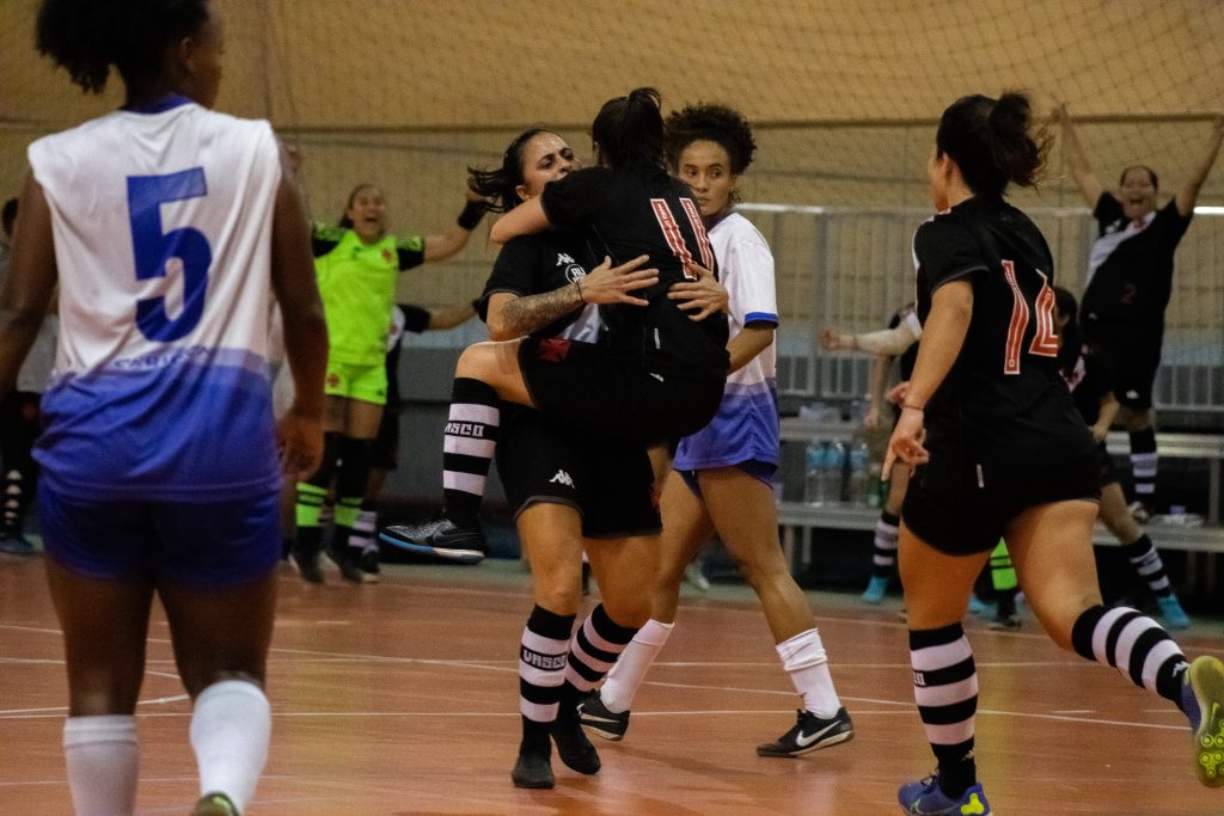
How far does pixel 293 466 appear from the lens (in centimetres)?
372

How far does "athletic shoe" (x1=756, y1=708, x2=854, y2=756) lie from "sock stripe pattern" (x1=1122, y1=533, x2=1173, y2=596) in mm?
5220

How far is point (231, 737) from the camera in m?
3.33

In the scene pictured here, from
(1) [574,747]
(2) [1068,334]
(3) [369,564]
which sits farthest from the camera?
(3) [369,564]

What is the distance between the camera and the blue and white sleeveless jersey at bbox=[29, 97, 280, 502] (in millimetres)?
3295

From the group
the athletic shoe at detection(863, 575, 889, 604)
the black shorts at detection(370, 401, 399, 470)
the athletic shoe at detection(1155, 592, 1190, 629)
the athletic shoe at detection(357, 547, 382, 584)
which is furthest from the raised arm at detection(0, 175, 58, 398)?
the black shorts at detection(370, 401, 399, 470)

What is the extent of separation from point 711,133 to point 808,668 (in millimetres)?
1833

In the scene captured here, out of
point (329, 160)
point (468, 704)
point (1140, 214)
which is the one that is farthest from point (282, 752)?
point (329, 160)

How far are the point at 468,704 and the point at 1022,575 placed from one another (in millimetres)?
2977

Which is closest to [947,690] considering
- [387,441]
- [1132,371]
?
[1132,371]

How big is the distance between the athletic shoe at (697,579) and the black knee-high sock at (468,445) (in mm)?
7529

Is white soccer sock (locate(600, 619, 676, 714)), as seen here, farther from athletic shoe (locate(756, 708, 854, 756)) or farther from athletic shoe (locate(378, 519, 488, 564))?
athletic shoe (locate(378, 519, 488, 564))

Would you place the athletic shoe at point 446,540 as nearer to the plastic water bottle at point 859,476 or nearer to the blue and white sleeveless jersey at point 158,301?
the blue and white sleeveless jersey at point 158,301

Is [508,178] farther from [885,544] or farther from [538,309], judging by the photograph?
[885,544]

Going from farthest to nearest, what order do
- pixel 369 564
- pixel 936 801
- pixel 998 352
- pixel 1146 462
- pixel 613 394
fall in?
pixel 369 564
pixel 1146 462
pixel 613 394
pixel 936 801
pixel 998 352
